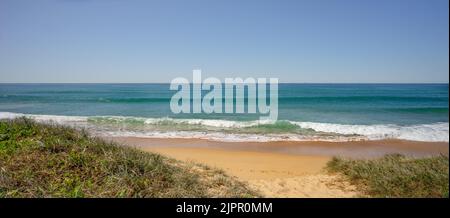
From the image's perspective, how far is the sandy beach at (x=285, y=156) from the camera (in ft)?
17.1

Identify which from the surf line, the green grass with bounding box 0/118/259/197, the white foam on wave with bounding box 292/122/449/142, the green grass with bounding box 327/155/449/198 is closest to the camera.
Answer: the green grass with bounding box 0/118/259/197

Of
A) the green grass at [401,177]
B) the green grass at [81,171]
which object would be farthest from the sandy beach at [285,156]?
the green grass at [81,171]

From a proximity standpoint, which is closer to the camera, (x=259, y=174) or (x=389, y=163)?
(x=389, y=163)

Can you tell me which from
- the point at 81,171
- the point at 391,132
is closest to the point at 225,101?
the point at 391,132

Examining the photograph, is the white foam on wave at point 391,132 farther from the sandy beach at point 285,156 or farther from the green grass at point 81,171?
the green grass at point 81,171

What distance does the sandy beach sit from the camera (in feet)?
17.1

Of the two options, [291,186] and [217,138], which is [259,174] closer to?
[291,186]

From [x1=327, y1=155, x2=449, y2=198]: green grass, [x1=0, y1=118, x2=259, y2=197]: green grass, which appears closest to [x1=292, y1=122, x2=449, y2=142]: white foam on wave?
[x1=327, y1=155, x2=449, y2=198]: green grass

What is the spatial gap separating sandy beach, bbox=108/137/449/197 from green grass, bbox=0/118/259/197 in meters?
1.03

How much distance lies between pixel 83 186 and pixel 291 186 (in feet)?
10.9

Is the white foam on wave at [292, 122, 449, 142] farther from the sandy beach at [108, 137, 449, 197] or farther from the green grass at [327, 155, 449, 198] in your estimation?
the green grass at [327, 155, 449, 198]
